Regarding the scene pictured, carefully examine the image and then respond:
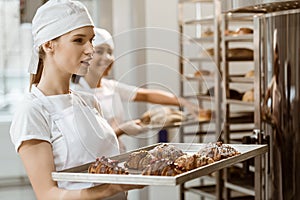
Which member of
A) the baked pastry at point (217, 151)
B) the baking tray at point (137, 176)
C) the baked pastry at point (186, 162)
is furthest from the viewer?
the baked pastry at point (217, 151)

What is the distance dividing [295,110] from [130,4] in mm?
1971

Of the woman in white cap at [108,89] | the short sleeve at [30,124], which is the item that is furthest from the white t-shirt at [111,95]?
the short sleeve at [30,124]

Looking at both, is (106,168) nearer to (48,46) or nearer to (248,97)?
(48,46)

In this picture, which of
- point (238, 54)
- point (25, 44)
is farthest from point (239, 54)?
point (25, 44)

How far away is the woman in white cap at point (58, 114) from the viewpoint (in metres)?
1.30

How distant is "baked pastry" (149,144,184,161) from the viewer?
1.20m

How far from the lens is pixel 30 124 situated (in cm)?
132

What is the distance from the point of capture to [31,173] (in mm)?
1299

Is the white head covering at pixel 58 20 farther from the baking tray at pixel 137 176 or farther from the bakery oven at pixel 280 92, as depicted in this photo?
the bakery oven at pixel 280 92

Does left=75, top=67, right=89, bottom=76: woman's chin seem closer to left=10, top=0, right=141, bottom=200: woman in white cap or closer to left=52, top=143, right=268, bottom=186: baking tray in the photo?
left=10, top=0, right=141, bottom=200: woman in white cap

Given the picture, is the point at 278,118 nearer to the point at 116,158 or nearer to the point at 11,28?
the point at 116,158

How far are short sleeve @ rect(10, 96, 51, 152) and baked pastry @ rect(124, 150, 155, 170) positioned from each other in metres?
0.24

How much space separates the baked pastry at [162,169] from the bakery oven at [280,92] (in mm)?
781

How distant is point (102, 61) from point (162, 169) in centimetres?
36
